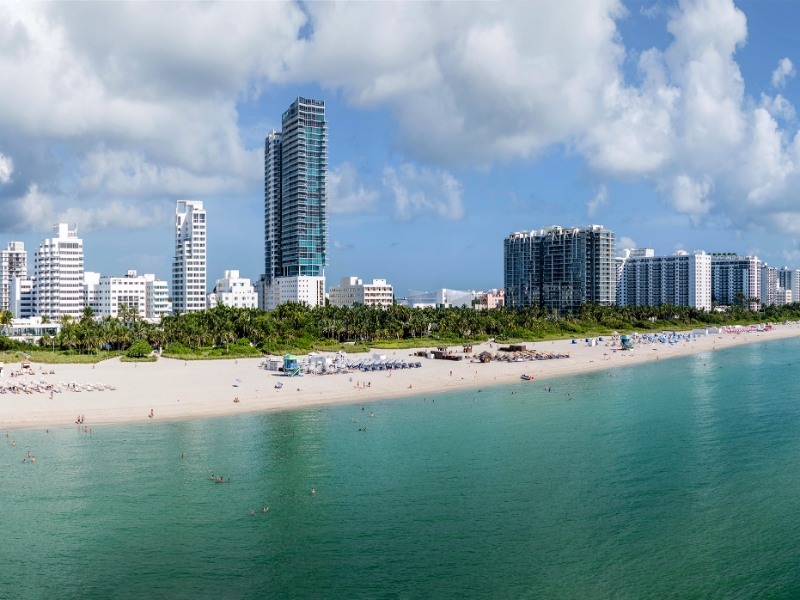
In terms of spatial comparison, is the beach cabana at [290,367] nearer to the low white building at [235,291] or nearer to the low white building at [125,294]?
the low white building at [125,294]

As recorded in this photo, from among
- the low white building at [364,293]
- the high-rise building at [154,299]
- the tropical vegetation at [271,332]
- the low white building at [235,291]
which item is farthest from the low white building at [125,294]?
the low white building at [364,293]

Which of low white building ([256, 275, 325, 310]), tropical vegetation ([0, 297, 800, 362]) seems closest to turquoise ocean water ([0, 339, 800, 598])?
tropical vegetation ([0, 297, 800, 362])

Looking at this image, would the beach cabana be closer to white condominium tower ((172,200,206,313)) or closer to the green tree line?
the green tree line

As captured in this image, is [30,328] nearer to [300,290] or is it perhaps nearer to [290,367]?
[300,290]

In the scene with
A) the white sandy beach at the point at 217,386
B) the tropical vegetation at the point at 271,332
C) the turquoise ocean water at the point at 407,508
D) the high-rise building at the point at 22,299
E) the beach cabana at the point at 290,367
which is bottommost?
the turquoise ocean water at the point at 407,508

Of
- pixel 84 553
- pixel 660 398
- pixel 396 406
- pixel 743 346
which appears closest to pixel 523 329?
pixel 743 346

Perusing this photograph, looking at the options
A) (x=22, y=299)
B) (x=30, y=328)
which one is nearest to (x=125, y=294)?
(x=22, y=299)

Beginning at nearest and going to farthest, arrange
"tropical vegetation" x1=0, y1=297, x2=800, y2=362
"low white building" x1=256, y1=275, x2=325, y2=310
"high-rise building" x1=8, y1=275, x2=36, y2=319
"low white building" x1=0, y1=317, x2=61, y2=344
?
"tropical vegetation" x1=0, y1=297, x2=800, y2=362, "low white building" x1=0, y1=317, x2=61, y2=344, "high-rise building" x1=8, y1=275, x2=36, y2=319, "low white building" x1=256, y1=275, x2=325, y2=310
